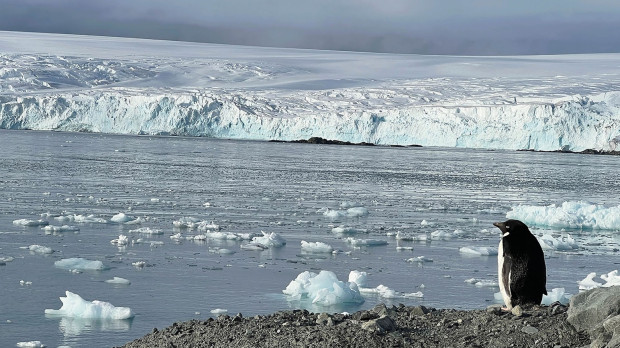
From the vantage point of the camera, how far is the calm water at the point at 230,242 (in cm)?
707

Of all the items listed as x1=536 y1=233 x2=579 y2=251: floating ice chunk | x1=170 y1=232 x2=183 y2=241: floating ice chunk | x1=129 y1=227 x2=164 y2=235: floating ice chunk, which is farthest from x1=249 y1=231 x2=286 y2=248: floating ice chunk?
x1=536 y1=233 x2=579 y2=251: floating ice chunk

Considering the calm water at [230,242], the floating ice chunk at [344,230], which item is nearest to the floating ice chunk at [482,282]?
the calm water at [230,242]

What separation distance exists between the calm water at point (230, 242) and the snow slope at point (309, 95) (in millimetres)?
19753

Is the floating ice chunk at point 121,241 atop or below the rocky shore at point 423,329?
below

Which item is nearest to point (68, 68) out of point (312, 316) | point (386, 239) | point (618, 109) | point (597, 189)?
point (618, 109)

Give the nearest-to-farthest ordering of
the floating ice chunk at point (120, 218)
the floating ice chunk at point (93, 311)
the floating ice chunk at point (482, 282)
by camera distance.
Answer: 1. the floating ice chunk at point (93, 311)
2. the floating ice chunk at point (482, 282)
3. the floating ice chunk at point (120, 218)

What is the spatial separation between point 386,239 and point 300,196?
623 centimetres

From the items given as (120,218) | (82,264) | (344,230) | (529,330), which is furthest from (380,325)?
(120,218)

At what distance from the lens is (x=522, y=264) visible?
5512 mm

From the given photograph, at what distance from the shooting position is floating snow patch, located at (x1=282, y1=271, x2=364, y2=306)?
7199 mm

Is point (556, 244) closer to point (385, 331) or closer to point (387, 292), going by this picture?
point (387, 292)

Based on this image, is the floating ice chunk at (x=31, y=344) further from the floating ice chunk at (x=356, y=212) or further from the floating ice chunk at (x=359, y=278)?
the floating ice chunk at (x=356, y=212)

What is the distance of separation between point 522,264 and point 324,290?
2138mm

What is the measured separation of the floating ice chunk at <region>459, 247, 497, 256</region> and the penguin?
4.88 meters
